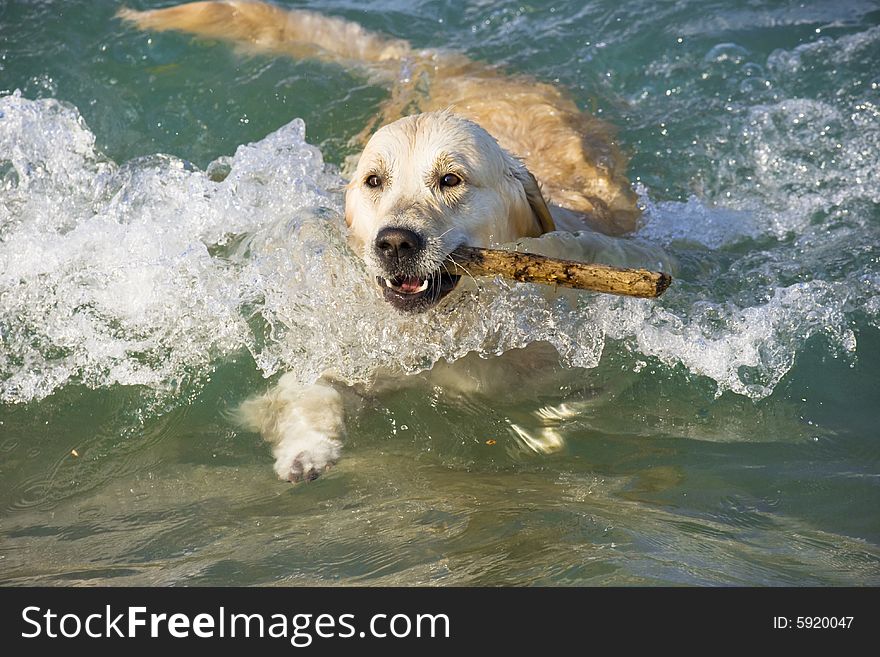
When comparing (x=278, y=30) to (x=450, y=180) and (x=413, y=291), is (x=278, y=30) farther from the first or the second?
(x=413, y=291)

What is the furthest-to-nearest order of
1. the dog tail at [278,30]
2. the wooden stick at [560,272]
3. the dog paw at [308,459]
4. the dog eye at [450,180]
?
the dog tail at [278,30]
the dog eye at [450,180]
the dog paw at [308,459]
the wooden stick at [560,272]

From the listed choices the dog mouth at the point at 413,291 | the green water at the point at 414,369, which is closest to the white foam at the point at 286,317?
the green water at the point at 414,369

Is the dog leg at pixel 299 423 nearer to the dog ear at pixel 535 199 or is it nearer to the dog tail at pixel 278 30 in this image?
the dog ear at pixel 535 199

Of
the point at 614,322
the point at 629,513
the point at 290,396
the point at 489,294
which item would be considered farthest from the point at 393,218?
the point at 629,513

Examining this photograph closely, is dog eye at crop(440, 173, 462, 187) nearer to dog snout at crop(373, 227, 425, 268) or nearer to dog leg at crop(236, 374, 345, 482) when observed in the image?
dog snout at crop(373, 227, 425, 268)

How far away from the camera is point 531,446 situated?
4086 mm

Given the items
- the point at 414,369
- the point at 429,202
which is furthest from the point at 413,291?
the point at 414,369

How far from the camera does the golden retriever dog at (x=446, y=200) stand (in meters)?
3.87

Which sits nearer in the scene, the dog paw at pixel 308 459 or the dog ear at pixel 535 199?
the dog paw at pixel 308 459

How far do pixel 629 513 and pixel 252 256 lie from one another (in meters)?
2.27

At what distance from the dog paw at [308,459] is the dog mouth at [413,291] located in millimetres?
624

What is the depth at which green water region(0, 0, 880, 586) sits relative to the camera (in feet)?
10.8

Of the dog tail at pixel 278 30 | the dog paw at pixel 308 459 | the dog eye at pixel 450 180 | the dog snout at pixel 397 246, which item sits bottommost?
the dog paw at pixel 308 459
